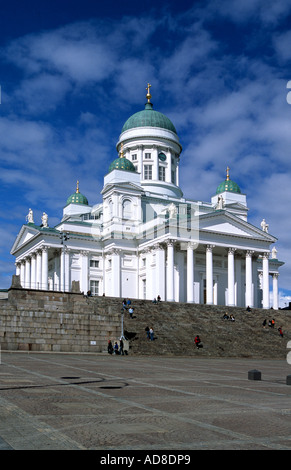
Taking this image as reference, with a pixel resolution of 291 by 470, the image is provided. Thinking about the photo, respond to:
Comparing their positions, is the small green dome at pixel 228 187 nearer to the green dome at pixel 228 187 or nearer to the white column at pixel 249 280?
the green dome at pixel 228 187

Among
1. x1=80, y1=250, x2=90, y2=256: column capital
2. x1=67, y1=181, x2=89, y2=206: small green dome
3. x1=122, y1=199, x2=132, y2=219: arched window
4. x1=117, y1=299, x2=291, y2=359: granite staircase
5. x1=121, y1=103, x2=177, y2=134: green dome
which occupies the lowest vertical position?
x1=117, y1=299, x2=291, y2=359: granite staircase

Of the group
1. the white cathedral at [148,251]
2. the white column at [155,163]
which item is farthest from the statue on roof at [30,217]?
the white column at [155,163]

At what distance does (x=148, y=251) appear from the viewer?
64.8 metres

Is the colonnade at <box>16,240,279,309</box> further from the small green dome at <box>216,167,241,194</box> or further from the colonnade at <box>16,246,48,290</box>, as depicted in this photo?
the small green dome at <box>216,167,241,194</box>

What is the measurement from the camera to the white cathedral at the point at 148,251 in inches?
2450

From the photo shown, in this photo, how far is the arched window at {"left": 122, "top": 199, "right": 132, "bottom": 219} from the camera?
226 ft

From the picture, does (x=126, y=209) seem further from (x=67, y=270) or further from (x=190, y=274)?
(x=190, y=274)

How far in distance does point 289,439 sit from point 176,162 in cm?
7530

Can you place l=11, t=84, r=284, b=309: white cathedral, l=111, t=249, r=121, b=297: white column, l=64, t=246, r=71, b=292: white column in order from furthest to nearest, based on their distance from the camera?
1. l=64, t=246, r=71, b=292: white column
2. l=111, t=249, r=121, b=297: white column
3. l=11, t=84, r=284, b=309: white cathedral

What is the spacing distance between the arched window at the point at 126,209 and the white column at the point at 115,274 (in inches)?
207

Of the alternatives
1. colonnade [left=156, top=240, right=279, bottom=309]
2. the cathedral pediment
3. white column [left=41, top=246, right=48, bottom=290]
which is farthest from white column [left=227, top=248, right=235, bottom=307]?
the cathedral pediment

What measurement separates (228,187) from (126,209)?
63.5ft

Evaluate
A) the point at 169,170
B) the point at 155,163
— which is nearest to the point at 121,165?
the point at 155,163

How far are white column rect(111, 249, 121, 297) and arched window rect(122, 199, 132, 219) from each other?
5252 millimetres
